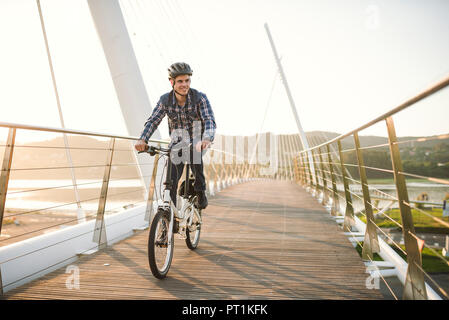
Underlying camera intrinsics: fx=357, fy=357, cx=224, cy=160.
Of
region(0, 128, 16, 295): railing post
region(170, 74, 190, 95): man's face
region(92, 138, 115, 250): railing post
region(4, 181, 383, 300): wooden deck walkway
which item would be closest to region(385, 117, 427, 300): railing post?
region(4, 181, 383, 300): wooden deck walkway

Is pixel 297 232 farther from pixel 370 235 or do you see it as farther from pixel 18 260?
pixel 18 260

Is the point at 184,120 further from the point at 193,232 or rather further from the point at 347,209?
the point at 347,209

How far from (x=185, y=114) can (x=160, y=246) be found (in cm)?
88

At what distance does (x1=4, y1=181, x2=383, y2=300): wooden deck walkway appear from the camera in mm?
1898

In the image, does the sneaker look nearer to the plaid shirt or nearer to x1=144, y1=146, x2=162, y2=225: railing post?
the plaid shirt

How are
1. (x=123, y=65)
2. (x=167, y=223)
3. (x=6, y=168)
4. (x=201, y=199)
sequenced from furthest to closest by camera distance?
1. (x=123, y=65)
2. (x=201, y=199)
3. (x=167, y=223)
4. (x=6, y=168)

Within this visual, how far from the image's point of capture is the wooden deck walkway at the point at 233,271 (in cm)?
190

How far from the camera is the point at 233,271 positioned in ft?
7.43

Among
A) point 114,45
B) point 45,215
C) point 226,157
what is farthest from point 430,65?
point 45,215

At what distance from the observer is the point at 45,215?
87625 millimetres

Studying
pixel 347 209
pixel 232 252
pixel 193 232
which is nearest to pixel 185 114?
pixel 193 232

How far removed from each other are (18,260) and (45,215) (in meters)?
96.5

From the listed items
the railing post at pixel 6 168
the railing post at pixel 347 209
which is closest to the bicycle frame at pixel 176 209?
the railing post at pixel 6 168
